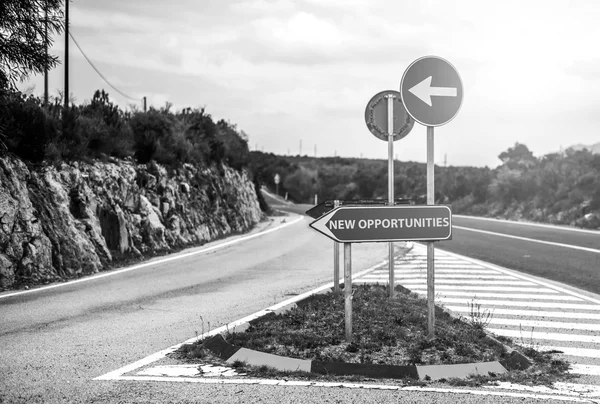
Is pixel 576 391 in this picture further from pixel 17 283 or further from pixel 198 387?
pixel 17 283

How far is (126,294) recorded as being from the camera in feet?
33.9

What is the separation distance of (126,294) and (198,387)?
560cm

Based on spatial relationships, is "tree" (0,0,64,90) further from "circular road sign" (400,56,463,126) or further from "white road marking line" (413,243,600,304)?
"white road marking line" (413,243,600,304)

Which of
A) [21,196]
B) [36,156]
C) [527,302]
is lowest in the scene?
[527,302]

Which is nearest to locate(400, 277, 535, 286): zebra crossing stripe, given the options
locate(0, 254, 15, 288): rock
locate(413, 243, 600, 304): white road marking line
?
locate(413, 243, 600, 304): white road marking line

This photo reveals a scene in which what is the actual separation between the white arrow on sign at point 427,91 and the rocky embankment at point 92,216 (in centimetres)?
844

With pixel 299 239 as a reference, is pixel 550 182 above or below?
above

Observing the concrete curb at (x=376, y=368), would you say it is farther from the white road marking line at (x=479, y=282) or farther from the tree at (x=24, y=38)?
the tree at (x=24, y=38)

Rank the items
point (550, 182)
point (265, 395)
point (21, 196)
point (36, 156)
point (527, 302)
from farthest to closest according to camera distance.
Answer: point (550, 182) → point (36, 156) → point (21, 196) → point (527, 302) → point (265, 395)

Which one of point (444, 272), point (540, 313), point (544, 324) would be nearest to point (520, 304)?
point (540, 313)

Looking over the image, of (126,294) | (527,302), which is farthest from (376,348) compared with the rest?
(126,294)

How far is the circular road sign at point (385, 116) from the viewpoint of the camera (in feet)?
29.9

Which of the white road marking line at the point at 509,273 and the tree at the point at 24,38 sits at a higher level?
the tree at the point at 24,38

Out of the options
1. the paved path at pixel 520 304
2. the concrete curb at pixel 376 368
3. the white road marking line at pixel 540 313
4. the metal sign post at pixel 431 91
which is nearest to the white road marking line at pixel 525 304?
the paved path at pixel 520 304
